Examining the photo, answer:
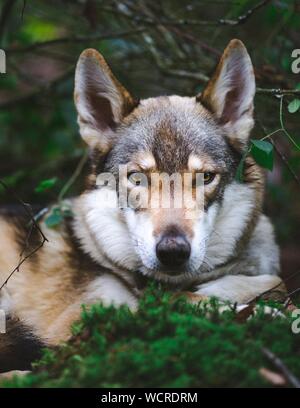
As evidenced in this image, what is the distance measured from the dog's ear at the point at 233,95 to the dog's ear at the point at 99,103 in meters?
0.62

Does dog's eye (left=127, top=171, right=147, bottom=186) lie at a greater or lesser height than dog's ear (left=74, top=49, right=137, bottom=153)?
lesser

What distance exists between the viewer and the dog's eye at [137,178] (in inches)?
172

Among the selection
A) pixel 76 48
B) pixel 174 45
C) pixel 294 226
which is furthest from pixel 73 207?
pixel 294 226

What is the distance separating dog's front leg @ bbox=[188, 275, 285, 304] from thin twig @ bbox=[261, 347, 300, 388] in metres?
1.22

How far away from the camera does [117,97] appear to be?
4723 millimetres

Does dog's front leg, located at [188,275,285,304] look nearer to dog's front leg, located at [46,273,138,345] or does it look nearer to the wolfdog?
the wolfdog

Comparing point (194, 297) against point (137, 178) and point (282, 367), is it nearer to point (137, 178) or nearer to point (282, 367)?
point (137, 178)

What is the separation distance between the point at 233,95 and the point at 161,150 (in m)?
0.81

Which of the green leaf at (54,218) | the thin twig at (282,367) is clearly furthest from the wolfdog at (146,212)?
the thin twig at (282,367)

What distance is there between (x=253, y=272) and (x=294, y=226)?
11.5 ft

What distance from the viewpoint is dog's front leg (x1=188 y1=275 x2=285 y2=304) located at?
426 cm

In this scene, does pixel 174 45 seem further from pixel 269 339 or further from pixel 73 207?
pixel 269 339

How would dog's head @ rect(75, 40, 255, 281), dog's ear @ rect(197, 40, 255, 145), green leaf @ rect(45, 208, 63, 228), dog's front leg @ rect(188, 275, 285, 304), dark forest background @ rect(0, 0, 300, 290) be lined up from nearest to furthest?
1. dog's head @ rect(75, 40, 255, 281)
2. dog's front leg @ rect(188, 275, 285, 304)
3. dog's ear @ rect(197, 40, 255, 145)
4. green leaf @ rect(45, 208, 63, 228)
5. dark forest background @ rect(0, 0, 300, 290)

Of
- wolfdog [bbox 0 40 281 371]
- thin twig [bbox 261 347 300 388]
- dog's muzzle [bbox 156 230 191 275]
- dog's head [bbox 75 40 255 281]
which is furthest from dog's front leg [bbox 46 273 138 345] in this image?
thin twig [bbox 261 347 300 388]
